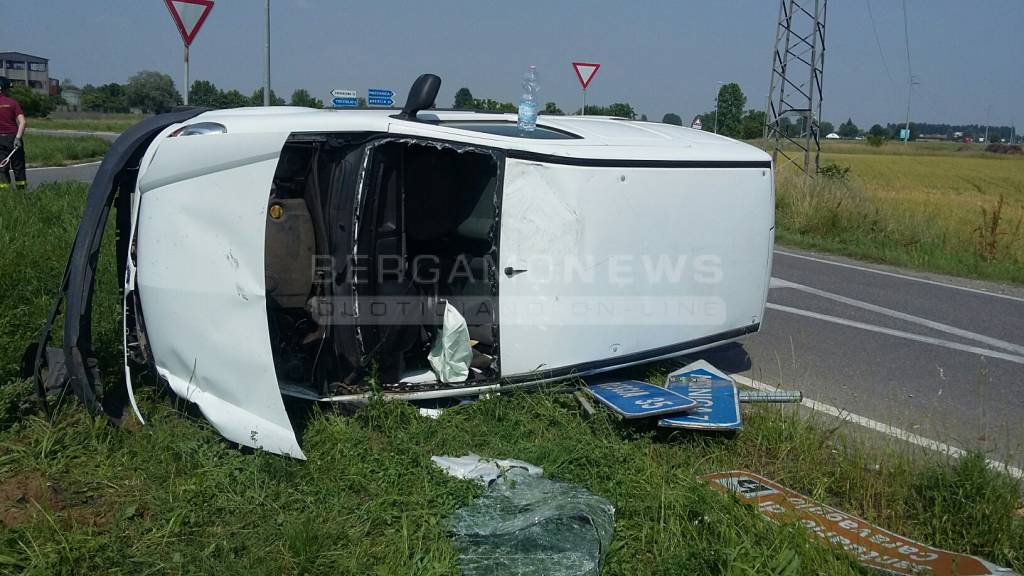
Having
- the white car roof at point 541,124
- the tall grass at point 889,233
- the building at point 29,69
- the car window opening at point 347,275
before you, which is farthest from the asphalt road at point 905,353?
the building at point 29,69

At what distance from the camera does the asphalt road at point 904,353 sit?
532 cm

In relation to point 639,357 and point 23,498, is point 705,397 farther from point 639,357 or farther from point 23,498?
point 23,498

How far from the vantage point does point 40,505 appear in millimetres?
3383

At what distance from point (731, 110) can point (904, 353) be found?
154 feet

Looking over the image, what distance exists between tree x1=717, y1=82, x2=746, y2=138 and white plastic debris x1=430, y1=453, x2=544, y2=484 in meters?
35.8

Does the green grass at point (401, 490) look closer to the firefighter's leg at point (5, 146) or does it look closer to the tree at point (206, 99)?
the tree at point (206, 99)

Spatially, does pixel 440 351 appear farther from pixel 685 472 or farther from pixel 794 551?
pixel 794 551

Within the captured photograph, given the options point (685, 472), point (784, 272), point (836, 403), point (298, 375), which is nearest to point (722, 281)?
point (836, 403)

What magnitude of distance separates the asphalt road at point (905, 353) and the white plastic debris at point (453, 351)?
248 cm

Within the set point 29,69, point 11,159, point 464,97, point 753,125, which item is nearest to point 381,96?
point 464,97

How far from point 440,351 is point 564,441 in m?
1.11

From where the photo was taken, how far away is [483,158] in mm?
5145

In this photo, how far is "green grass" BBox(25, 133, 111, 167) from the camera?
72.0 feet

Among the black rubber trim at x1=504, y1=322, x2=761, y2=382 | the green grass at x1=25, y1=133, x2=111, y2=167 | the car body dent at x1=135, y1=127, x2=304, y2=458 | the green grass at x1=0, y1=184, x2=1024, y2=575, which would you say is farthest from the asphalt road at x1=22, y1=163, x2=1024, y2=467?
the green grass at x1=25, y1=133, x2=111, y2=167
